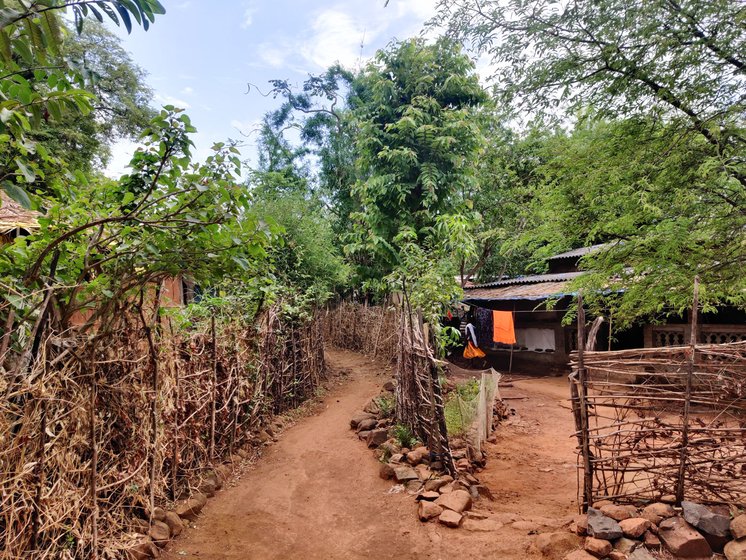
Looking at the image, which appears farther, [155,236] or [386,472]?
[386,472]

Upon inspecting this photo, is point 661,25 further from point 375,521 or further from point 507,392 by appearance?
point 507,392

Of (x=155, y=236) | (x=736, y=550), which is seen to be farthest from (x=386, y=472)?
(x=155, y=236)

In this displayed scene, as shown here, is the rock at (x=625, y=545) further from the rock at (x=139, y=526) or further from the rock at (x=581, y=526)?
the rock at (x=139, y=526)

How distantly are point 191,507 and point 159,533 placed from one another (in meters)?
0.53

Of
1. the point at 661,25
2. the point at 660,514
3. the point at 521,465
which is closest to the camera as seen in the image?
the point at 660,514

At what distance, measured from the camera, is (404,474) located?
5.16 meters

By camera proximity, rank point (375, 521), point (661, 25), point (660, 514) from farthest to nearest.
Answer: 1. point (375, 521)
2. point (661, 25)
3. point (660, 514)

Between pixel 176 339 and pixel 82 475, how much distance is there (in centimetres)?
155

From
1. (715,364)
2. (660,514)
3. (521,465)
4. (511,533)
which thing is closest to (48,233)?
(511,533)

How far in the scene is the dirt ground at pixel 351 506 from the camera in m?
3.88

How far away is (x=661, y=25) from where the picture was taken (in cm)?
379

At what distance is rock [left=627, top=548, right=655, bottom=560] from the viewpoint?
3.18m

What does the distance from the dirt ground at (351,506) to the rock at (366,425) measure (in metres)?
0.25

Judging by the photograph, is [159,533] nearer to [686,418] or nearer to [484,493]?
[484,493]
